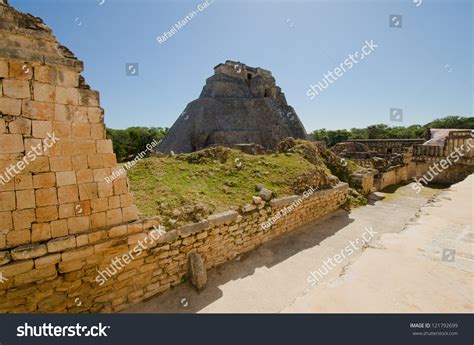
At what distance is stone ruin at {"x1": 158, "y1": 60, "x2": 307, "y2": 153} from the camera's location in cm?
2839

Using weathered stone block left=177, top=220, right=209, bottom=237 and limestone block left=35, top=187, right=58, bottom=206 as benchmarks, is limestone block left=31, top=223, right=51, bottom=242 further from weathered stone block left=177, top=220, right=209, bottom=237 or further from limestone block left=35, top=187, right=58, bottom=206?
weathered stone block left=177, top=220, right=209, bottom=237

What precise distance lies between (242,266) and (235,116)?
27.4 metres

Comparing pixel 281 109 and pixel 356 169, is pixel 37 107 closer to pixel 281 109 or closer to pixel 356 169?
pixel 356 169

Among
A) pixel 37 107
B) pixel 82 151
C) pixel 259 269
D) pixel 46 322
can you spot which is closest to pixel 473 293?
pixel 259 269

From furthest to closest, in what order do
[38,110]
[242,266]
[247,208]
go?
[247,208], [242,266], [38,110]

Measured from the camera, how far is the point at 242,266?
18.8ft

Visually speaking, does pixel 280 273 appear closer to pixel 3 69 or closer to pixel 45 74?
pixel 45 74

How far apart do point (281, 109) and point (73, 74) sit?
3240 cm

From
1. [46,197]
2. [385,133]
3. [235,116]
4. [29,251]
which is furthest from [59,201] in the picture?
[385,133]

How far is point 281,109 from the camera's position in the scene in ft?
112

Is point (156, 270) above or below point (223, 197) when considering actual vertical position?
below

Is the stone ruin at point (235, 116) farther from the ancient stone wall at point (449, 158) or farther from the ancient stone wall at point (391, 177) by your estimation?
the ancient stone wall at point (449, 158)

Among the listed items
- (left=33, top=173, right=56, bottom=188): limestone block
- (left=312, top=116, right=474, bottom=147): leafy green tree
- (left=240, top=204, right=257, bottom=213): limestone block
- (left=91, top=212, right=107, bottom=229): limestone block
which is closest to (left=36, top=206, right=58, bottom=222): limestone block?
(left=33, top=173, right=56, bottom=188): limestone block

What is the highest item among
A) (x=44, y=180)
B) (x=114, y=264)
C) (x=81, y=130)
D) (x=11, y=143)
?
(x=81, y=130)
